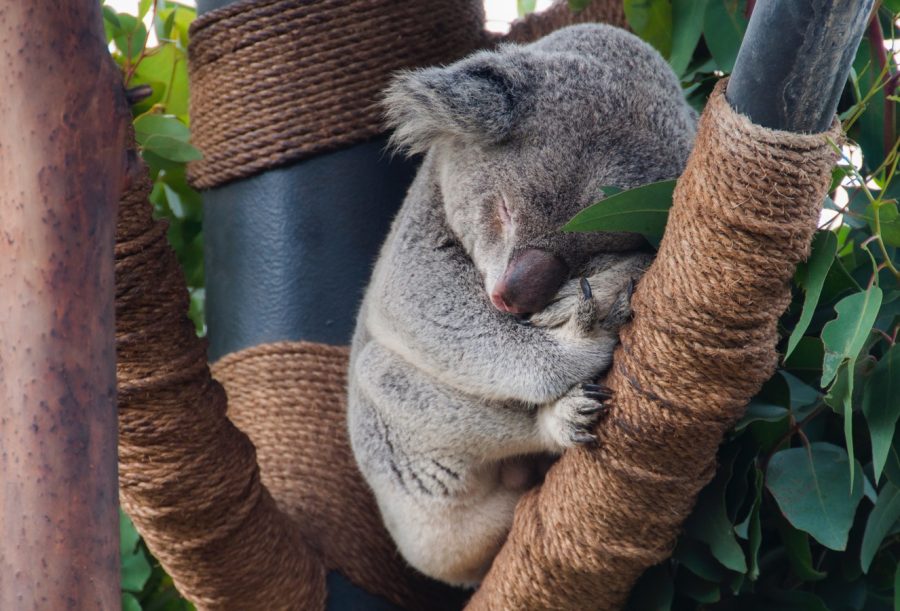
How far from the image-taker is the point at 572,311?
1975mm

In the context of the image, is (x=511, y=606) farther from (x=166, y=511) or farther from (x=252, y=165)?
(x=252, y=165)

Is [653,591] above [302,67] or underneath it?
underneath

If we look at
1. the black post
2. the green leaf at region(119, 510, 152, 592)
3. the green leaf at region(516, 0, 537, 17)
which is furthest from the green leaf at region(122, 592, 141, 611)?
the green leaf at region(516, 0, 537, 17)

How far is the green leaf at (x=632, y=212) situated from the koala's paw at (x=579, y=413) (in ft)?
0.89

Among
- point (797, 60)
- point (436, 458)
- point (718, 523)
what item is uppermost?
point (797, 60)

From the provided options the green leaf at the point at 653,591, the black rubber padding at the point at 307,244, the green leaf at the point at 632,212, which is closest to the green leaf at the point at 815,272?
the green leaf at the point at 632,212

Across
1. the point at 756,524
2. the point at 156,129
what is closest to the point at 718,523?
the point at 756,524

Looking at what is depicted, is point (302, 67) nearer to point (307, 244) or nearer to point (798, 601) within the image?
point (307, 244)

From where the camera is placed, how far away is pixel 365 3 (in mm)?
2805

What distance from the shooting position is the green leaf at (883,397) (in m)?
1.73

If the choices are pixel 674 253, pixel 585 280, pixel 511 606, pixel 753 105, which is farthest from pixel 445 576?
pixel 753 105

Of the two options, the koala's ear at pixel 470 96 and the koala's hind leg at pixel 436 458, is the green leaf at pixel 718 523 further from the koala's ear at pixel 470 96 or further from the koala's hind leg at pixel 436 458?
the koala's ear at pixel 470 96

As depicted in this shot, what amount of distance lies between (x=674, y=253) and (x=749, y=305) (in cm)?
13

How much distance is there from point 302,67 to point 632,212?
1.25 meters
